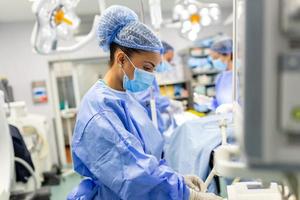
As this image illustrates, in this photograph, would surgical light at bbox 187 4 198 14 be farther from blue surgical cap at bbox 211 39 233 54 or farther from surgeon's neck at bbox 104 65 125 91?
surgeon's neck at bbox 104 65 125 91

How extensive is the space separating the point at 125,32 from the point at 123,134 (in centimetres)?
45

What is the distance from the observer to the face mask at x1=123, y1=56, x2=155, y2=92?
4.28 ft

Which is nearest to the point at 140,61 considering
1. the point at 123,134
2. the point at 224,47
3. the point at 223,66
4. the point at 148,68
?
the point at 148,68

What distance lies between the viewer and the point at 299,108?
1.44 feet

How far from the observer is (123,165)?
1060 mm

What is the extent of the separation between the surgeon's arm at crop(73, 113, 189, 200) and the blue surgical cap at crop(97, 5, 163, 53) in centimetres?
35

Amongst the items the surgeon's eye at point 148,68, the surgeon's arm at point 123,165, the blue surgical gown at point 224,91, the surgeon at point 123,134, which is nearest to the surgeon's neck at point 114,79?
the surgeon at point 123,134

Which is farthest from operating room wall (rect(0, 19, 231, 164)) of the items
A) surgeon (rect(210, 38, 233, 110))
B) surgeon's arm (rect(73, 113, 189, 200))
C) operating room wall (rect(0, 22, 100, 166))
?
surgeon's arm (rect(73, 113, 189, 200))

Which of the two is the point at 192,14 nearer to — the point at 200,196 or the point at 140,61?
the point at 140,61

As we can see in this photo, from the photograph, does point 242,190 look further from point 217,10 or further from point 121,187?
point 217,10

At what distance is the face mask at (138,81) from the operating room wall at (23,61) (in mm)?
3571

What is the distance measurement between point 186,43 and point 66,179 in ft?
9.56

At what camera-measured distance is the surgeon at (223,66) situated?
95.8 inches

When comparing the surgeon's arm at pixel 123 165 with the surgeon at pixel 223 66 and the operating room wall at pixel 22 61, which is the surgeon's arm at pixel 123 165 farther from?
the operating room wall at pixel 22 61
